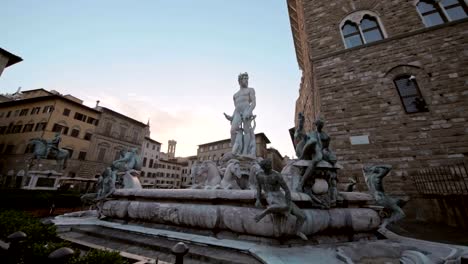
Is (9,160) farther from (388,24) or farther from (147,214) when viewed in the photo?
(388,24)

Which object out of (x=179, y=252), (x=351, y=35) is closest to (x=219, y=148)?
(x=351, y=35)

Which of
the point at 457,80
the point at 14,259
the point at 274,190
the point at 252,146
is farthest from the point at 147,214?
the point at 457,80

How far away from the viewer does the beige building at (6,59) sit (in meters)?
16.7

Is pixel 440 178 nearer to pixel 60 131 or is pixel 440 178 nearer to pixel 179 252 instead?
pixel 179 252

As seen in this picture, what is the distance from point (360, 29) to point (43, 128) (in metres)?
30.6

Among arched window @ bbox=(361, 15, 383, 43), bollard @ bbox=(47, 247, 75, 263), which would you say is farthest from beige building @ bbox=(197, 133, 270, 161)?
bollard @ bbox=(47, 247, 75, 263)

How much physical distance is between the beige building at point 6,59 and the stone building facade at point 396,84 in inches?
1001

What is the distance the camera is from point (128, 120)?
30531 mm

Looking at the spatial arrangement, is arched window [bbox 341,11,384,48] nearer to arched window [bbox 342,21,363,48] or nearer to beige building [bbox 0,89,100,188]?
arched window [bbox 342,21,363,48]

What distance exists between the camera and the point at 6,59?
17156 millimetres

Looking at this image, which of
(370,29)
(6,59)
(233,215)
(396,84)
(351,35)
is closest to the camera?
(233,215)

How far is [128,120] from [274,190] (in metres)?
33.0

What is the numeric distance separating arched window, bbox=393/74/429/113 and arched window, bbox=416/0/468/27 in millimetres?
2711

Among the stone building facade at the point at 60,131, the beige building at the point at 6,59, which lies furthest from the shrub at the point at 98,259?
the beige building at the point at 6,59
